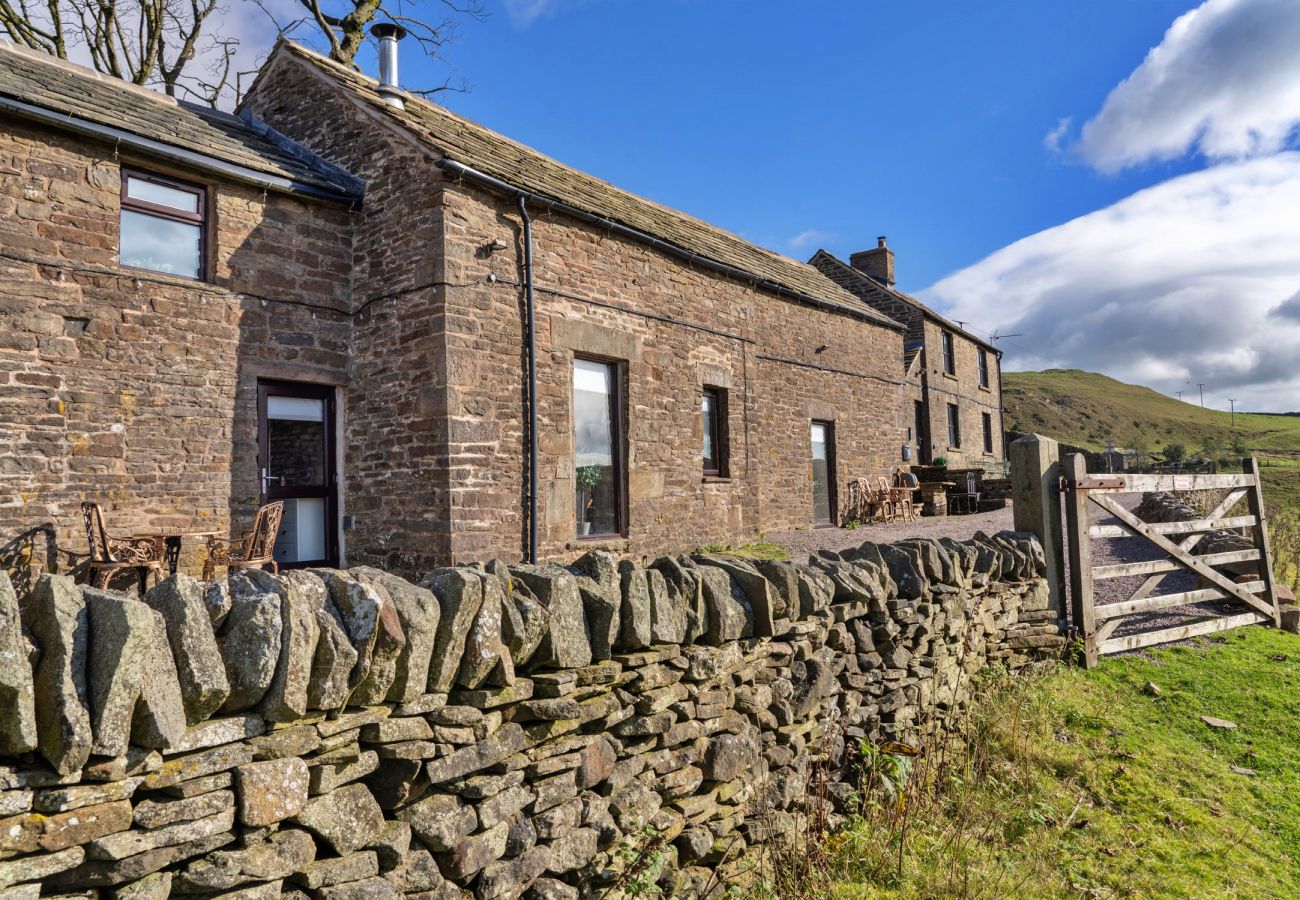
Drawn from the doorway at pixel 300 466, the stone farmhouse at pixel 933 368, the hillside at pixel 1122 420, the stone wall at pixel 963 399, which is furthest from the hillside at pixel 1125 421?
the doorway at pixel 300 466

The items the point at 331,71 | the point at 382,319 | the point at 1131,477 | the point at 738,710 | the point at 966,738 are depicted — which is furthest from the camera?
the point at 331,71

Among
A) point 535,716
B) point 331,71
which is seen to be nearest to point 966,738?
point 535,716

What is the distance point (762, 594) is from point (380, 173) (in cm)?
747

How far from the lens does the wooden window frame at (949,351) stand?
2490 cm

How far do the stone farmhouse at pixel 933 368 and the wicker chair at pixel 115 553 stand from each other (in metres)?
18.7

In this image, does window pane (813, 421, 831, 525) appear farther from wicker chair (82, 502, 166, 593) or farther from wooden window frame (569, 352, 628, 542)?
wicker chair (82, 502, 166, 593)

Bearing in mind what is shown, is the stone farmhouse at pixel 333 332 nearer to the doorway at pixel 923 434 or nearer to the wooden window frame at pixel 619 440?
the wooden window frame at pixel 619 440

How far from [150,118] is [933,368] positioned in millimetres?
20768

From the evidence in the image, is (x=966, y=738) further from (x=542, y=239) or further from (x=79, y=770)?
(x=542, y=239)

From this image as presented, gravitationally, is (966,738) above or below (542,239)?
below

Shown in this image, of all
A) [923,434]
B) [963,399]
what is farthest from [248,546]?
[963,399]

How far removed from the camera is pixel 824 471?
51.3 feet

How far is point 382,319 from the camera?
8.97 metres

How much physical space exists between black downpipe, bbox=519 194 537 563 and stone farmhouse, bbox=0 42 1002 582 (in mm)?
36
